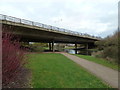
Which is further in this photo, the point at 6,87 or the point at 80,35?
the point at 80,35

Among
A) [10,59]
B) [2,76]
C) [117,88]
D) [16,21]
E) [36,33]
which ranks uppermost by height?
[16,21]

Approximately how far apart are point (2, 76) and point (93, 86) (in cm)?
416

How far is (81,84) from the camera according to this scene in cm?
Answer: 548

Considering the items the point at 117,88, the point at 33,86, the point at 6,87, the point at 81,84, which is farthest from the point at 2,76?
the point at 117,88

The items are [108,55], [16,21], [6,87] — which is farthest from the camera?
[16,21]

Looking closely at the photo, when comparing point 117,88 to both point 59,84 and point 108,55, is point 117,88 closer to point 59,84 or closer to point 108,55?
point 59,84

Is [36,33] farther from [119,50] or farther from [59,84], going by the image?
[59,84]

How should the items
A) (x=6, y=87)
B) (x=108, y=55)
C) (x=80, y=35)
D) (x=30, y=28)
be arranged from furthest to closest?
(x=80, y=35), (x=30, y=28), (x=108, y=55), (x=6, y=87)

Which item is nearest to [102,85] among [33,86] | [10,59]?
[33,86]

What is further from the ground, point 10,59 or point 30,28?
point 30,28

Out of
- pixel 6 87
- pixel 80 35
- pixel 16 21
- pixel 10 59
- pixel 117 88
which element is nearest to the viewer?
pixel 10 59

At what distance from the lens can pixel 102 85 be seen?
→ 5.54m

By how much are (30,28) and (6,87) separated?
19.1 meters

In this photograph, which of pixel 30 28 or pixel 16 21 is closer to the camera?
pixel 16 21
